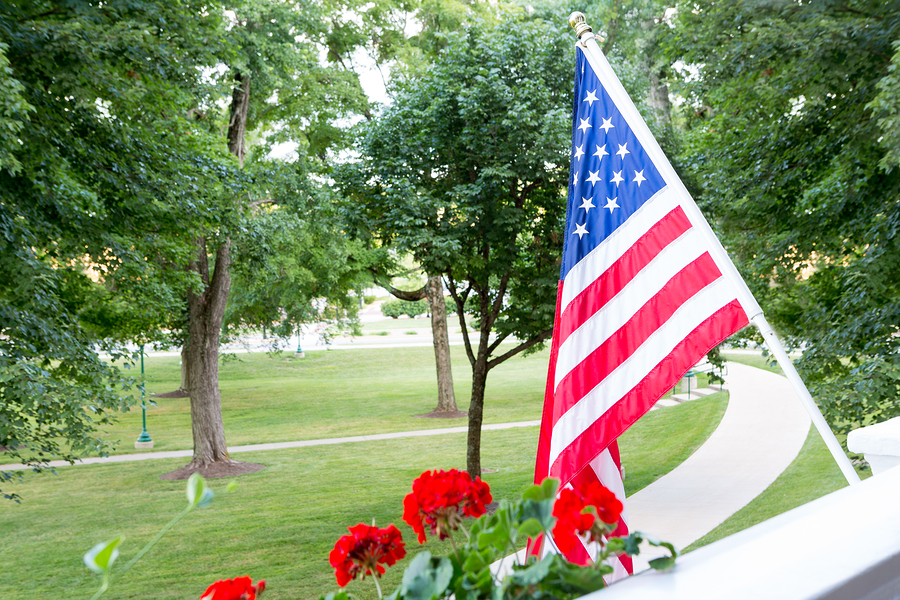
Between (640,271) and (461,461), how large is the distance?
13.3 meters

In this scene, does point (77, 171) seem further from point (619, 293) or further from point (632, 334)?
point (632, 334)

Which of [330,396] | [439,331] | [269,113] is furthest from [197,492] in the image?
[330,396]

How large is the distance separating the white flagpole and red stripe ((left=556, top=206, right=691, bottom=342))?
14 centimetres

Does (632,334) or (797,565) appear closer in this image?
(797,565)

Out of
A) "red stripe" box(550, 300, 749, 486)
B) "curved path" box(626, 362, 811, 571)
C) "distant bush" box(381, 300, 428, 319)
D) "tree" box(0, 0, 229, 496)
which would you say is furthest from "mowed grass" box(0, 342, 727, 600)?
"distant bush" box(381, 300, 428, 319)

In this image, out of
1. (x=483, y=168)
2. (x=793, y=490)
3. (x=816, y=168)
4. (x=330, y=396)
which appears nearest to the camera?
(x=816, y=168)

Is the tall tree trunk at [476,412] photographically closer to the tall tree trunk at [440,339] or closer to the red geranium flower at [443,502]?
the tall tree trunk at [440,339]

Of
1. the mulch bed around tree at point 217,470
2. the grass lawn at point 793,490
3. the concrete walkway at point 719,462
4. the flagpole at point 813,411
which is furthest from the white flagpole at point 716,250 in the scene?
the mulch bed around tree at point 217,470

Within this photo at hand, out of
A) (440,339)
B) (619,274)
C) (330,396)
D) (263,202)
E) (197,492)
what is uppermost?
(263,202)

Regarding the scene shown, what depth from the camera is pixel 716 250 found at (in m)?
3.06

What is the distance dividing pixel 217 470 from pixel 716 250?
15.2 metres

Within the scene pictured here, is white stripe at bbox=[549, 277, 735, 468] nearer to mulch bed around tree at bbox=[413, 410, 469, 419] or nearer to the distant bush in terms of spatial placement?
mulch bed around tree at bbox=[413, 410, 469, 419]

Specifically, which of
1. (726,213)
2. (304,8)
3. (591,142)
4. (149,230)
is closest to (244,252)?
(149,230)

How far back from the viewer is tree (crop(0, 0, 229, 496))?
664cm
